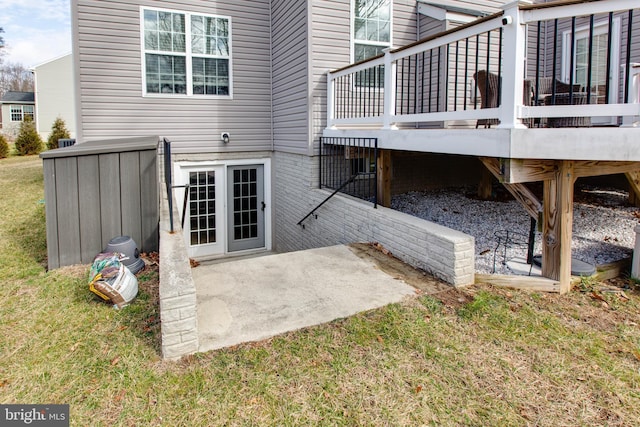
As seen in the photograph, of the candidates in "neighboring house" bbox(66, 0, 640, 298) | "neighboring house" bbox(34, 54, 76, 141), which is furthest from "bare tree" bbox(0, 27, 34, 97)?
"neighboring house" bbox(66, 0, 640, 298)

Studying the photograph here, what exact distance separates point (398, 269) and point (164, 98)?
246 inches

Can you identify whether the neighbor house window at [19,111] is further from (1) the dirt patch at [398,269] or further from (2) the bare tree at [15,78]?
(1) the dirt patch at [398,269]

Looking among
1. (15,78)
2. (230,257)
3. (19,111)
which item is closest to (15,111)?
(19,111)

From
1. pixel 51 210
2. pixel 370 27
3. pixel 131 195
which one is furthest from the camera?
pixel 370 27

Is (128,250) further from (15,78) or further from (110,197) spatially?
(15,78)

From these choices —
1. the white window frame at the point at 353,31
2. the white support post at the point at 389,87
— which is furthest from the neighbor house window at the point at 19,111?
the white support post at the point at 389,87

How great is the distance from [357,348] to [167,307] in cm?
145

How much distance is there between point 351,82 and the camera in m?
7.99

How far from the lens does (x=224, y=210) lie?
9688 millimetres

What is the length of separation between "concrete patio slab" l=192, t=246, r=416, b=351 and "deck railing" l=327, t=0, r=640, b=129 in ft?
6.38

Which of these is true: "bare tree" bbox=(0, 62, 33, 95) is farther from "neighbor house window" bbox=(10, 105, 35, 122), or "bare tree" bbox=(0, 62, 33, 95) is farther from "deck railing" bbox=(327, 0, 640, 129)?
"deck railing" bbox=(327, 0, 640, 129)

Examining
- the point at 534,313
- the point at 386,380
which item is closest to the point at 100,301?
the point at 386,380

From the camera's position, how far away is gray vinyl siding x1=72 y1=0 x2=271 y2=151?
8289mm

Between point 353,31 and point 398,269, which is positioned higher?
point 353,31
